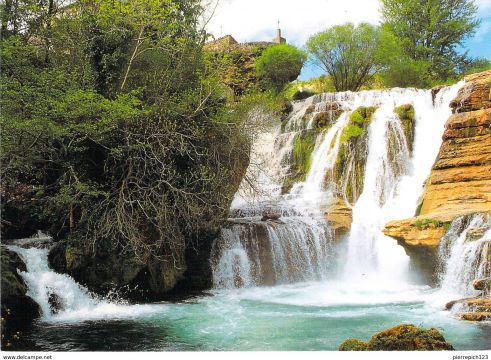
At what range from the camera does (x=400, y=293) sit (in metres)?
9.23

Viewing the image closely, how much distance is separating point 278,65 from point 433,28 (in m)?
6.30

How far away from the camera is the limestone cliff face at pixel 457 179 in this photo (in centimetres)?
912

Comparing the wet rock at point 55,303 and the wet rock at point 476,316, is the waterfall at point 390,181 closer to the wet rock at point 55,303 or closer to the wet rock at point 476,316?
the wet rock at point 476,316

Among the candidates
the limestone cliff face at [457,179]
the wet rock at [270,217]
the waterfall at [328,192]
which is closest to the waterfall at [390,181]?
the waterfall at [328,192]

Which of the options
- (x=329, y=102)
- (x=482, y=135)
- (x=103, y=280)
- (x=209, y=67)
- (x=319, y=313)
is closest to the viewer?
(x=319, y=313)

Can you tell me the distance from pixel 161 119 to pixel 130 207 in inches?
64.7

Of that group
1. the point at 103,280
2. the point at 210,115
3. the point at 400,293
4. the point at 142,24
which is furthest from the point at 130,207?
the point at 400,293

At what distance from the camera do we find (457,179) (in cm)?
1041

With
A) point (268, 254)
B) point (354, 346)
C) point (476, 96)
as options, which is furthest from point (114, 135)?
point (476, 96)

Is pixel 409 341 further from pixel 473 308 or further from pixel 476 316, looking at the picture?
pixel 473 308

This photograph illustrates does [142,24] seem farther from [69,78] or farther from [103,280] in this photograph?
[103,280]

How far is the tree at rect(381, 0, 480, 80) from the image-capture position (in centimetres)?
1672

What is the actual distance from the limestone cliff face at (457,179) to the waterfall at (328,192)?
119cm

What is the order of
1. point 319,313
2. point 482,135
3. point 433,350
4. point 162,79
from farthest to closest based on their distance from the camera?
point 482,135
point 162,79
point 319,313
point 433,350
